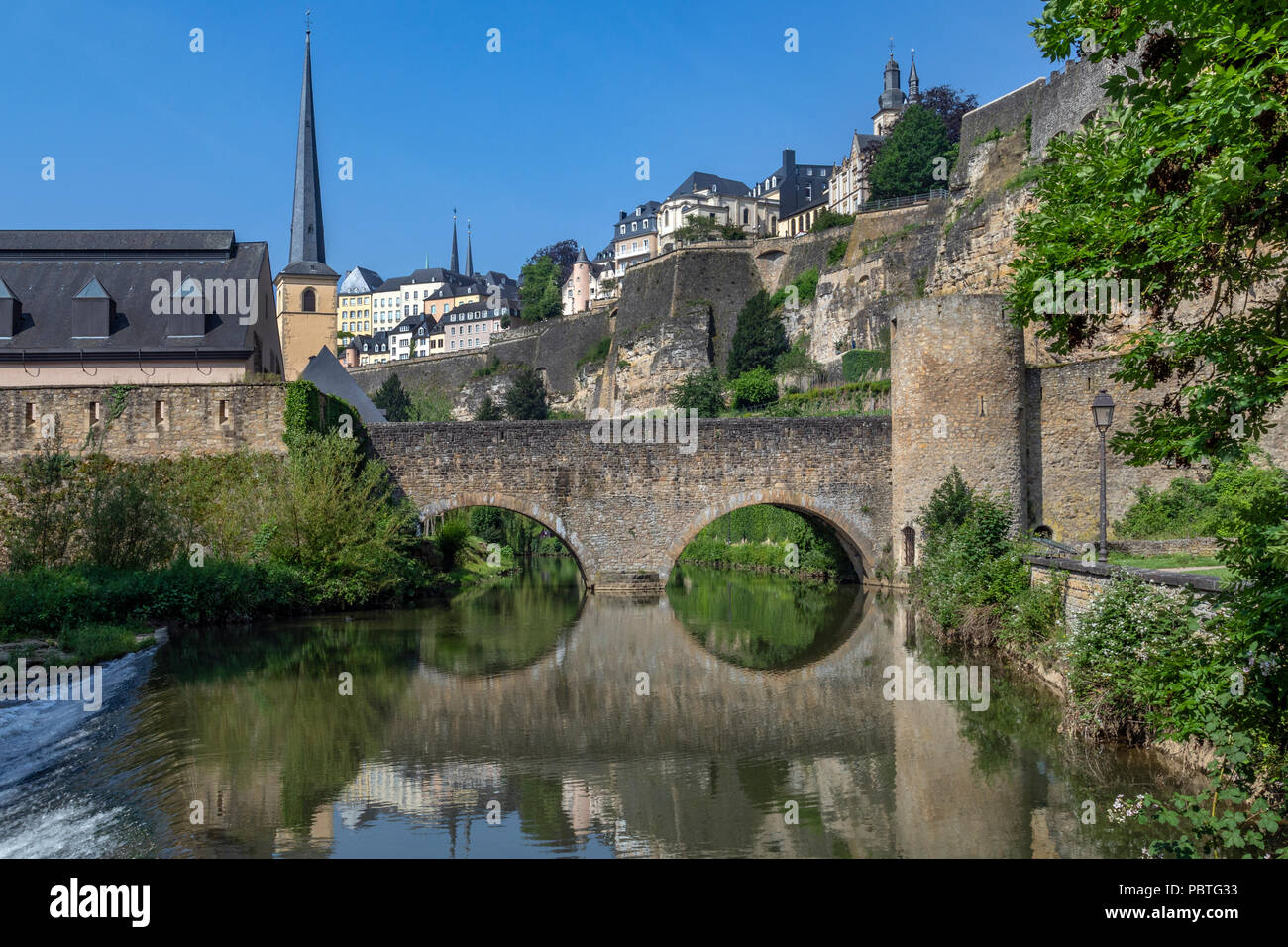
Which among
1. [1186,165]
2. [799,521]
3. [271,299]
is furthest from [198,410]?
[1186,165]

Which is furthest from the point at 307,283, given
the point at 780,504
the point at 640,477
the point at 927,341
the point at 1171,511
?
the point at 1171,511

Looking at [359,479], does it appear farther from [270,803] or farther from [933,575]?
[270,803]

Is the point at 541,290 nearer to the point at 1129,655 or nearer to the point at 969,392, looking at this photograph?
the point at 969,392

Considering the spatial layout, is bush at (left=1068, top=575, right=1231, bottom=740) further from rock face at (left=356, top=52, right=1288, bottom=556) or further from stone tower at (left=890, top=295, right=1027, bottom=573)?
stone tower at (left=890, top=295, right=1027, bottom=573)

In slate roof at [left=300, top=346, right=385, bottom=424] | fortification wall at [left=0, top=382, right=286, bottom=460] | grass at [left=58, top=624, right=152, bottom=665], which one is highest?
slate roof at [left=300, top=346, right=385, bottom=424]

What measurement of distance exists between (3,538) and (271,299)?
1030 centimetres

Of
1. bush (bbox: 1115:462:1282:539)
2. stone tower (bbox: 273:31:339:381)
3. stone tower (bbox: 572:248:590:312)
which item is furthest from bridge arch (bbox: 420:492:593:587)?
stone tower (bbox: 572:248:590:312)

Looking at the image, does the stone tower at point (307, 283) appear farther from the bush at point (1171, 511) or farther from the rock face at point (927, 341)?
Answer: the bush at point (1171, 511)

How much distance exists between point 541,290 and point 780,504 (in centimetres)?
6363

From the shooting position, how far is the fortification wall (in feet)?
76.8

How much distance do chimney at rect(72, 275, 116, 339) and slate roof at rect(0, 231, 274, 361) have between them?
6.3 inches

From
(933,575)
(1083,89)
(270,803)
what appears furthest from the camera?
(1083,89)

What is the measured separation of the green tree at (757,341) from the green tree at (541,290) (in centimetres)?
2690

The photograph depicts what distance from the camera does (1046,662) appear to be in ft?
46.2
